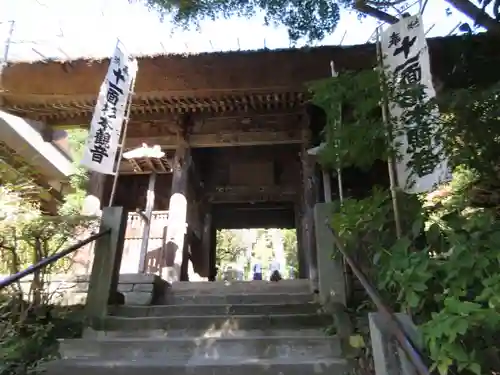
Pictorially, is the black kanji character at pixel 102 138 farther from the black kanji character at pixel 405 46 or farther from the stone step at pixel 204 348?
the black kanji character at pixel 405 46

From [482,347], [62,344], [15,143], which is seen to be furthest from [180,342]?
[15,143]

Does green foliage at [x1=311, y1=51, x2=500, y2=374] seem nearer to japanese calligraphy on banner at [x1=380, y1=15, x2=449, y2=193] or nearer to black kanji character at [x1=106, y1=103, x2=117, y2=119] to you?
japanese calligraphy on banner at [x1=380, y1=15, x2=449, y2=193]

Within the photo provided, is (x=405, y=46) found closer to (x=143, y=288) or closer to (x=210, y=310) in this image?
(x=210, y=310)

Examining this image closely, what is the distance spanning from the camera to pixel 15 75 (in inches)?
305

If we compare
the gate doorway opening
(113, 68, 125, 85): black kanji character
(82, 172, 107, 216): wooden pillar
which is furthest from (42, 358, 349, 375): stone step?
the gate doorway opening

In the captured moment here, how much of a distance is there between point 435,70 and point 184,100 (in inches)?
181

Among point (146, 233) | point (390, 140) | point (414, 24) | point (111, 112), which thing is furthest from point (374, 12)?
point (146, 233)

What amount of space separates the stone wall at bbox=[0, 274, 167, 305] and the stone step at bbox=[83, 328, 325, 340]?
0.72 meters

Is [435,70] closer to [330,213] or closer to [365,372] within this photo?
[330,213]

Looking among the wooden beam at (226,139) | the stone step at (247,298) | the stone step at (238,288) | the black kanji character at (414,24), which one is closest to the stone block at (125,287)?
the stone step at (247,298)

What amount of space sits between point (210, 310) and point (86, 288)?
1.67 m

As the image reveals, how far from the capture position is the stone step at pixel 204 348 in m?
3.65

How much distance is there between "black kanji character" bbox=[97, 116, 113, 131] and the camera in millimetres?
6201

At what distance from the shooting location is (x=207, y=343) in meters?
3.78
